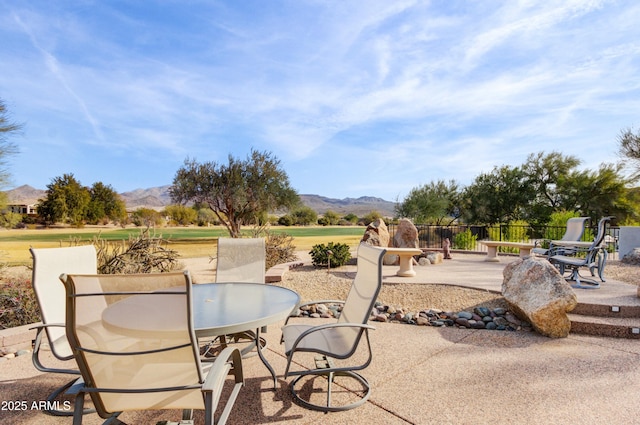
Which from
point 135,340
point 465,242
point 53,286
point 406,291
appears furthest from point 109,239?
point 465,242

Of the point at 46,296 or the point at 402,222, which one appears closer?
the point at 46,296

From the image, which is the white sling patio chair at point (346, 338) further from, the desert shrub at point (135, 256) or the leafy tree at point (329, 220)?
the leafy tree at point (329, 220)

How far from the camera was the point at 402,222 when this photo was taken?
11070mm

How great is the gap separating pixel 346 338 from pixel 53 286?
90.6 inches

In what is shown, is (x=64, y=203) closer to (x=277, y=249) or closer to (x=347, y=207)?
(x=277, y=249)

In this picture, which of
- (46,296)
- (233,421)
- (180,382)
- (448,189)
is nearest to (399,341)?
(233,421)

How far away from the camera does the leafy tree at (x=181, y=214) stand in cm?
3584

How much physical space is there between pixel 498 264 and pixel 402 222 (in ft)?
9.78

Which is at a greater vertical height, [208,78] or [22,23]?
[22,23]

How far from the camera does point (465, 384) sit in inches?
112

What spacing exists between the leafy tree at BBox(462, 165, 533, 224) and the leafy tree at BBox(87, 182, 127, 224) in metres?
32.0

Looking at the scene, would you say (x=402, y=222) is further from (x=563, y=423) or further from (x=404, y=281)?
(x=563, y=423)

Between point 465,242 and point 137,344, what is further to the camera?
point 465,242

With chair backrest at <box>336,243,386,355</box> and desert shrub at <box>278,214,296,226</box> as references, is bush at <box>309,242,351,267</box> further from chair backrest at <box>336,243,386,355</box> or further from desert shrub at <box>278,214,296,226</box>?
desert shrub at <box>278,214,296,226</box>
